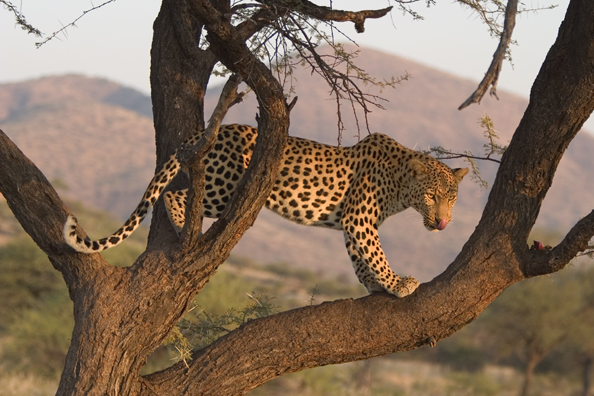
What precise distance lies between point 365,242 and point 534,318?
2013 centimetres

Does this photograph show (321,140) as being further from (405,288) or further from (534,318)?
(405,288)

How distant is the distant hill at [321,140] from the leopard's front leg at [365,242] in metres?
59.3

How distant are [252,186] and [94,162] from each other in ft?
305

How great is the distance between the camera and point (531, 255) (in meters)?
4.52

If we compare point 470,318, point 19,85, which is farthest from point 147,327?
point 19,85

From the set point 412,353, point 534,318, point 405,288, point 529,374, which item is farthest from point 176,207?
point 412,353

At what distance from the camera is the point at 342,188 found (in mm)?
5512

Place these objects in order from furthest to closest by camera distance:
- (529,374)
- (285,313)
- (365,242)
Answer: (529,374)
(365,242)
(285,313)

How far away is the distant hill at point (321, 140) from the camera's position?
258ft

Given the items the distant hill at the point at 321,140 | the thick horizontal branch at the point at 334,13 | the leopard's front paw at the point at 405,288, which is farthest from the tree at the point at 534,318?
the distant hill at the point at 321,140

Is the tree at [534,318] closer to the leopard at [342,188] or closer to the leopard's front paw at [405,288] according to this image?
the leopard at [342,188]

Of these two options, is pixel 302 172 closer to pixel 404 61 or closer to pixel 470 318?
pixel 470 318

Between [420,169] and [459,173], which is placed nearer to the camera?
[420,169]

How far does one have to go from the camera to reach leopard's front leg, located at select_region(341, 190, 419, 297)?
5230 millimetres
